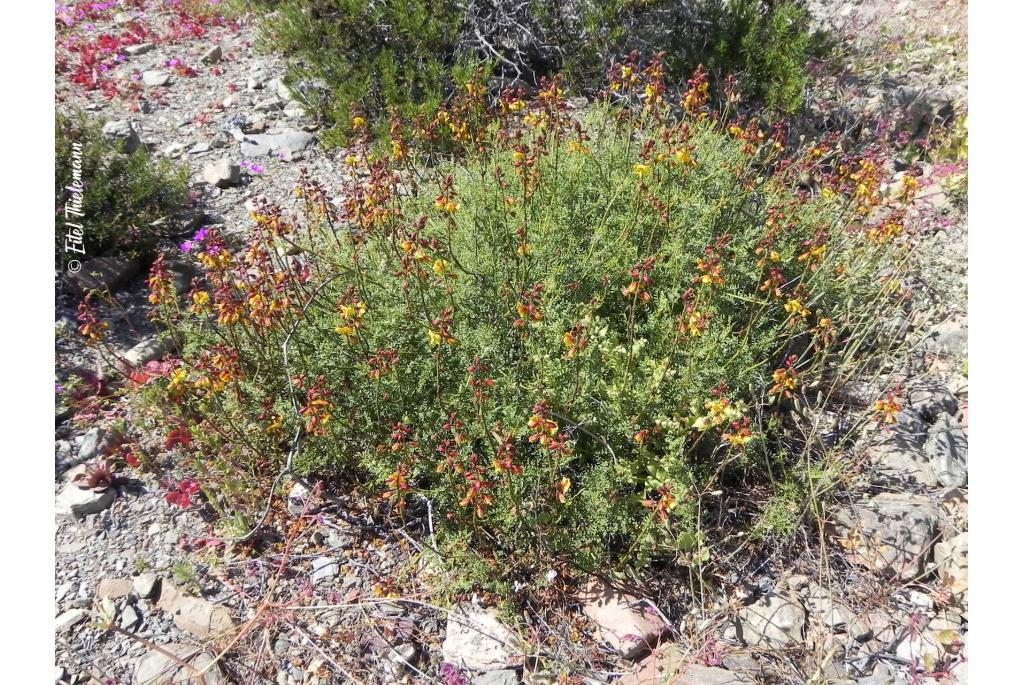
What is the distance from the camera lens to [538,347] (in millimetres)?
3357

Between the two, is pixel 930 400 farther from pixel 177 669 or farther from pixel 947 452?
pixel 177 669

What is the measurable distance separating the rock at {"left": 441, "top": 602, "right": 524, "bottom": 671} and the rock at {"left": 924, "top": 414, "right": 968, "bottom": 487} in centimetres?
241

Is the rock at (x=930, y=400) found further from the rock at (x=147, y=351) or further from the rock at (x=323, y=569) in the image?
the rock at (x=147, y=351)

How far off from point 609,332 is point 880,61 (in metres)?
6.05

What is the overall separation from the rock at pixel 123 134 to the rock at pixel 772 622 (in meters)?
5.61

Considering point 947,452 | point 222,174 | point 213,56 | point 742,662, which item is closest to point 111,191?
point 222,174

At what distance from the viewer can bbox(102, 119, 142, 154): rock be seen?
5.50 meters

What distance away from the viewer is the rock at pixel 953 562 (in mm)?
3074

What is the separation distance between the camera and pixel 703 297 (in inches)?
137

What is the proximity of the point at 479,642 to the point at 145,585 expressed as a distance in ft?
5.15

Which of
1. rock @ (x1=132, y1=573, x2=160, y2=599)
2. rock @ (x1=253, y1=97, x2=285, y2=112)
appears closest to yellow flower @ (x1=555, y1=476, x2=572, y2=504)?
rock @ (x1=132, y1=573, x2=160, y2=599)

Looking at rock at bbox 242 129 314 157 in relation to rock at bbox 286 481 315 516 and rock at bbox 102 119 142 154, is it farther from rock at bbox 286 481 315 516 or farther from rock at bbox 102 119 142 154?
rock at bbox 286 481 315 516

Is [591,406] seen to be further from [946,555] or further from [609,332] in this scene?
[946,555]

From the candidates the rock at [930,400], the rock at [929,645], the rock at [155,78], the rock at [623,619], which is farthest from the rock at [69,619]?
the rock at [155,78]
